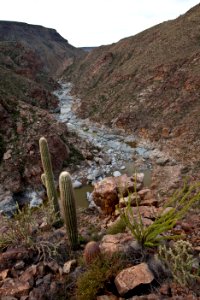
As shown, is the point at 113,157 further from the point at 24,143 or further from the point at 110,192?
the point at 110,192

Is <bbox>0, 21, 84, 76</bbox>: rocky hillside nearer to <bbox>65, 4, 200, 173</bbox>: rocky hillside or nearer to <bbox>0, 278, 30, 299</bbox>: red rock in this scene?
<bbox>65, 4, 200, 173</bbox>: rocky hillside

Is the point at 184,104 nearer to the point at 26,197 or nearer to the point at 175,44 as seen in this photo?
the point at 175,44

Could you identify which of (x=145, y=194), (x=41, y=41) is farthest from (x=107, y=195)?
(x=41, y=41)

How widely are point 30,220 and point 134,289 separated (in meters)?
2.45

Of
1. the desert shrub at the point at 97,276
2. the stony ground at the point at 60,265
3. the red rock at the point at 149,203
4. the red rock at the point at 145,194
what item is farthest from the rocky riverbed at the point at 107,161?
the desert shrub at the point at 97,276

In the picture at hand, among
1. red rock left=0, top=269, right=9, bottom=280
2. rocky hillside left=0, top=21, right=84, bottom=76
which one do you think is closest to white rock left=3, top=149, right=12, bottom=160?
red rock left=0, top=269, right=9, bottom=280

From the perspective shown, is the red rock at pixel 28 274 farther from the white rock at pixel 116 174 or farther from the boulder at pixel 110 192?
the white rock at pixel 116 174

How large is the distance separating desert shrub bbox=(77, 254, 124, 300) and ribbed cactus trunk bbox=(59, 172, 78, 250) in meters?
0.97

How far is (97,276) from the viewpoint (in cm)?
373

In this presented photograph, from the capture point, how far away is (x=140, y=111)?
68.6 feet

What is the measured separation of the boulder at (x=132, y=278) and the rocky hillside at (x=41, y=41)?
62400mm

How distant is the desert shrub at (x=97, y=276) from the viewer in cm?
362

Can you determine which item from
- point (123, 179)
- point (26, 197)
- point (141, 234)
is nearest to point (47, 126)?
point (26, 197)

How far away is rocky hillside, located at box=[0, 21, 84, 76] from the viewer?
68.3 m
